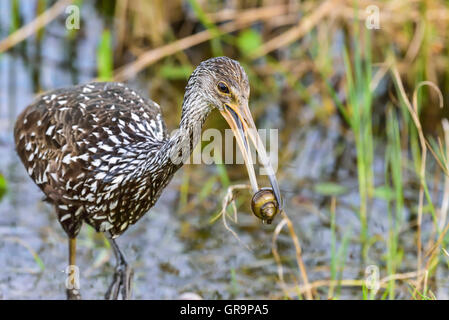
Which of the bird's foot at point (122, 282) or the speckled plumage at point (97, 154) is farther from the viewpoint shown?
the bird's foot at point (122, 282)

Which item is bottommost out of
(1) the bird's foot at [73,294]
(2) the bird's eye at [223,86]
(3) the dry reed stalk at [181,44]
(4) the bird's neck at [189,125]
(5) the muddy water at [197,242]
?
(1) the bird's foot at [73,294]

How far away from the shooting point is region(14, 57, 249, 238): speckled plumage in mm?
4617

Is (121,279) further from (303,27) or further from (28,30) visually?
(303,27)

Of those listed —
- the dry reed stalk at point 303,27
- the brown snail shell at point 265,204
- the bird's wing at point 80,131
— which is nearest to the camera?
the brown snail shell at point 265,204

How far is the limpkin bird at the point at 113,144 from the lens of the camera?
14.0 ft

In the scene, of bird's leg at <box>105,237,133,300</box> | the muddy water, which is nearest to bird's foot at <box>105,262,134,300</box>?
bird's leg at <box>105,237,133,300</box>

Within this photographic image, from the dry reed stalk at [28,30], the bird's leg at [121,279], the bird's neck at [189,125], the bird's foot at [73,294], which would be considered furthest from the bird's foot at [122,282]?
the dry reed stalk at [28,30]

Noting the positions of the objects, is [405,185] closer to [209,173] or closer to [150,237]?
[209,173]

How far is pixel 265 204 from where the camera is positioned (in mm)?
3938

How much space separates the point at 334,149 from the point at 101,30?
10.6 ft

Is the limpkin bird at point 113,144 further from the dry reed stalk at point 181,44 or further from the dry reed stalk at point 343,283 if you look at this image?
the dry reed stalk at point 181,44

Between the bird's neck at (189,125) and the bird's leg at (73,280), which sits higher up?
the bird's neck at (189,125)

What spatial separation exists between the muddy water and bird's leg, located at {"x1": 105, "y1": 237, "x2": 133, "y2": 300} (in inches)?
14.3

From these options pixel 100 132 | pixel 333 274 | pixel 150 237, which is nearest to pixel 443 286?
pixel 333 274
